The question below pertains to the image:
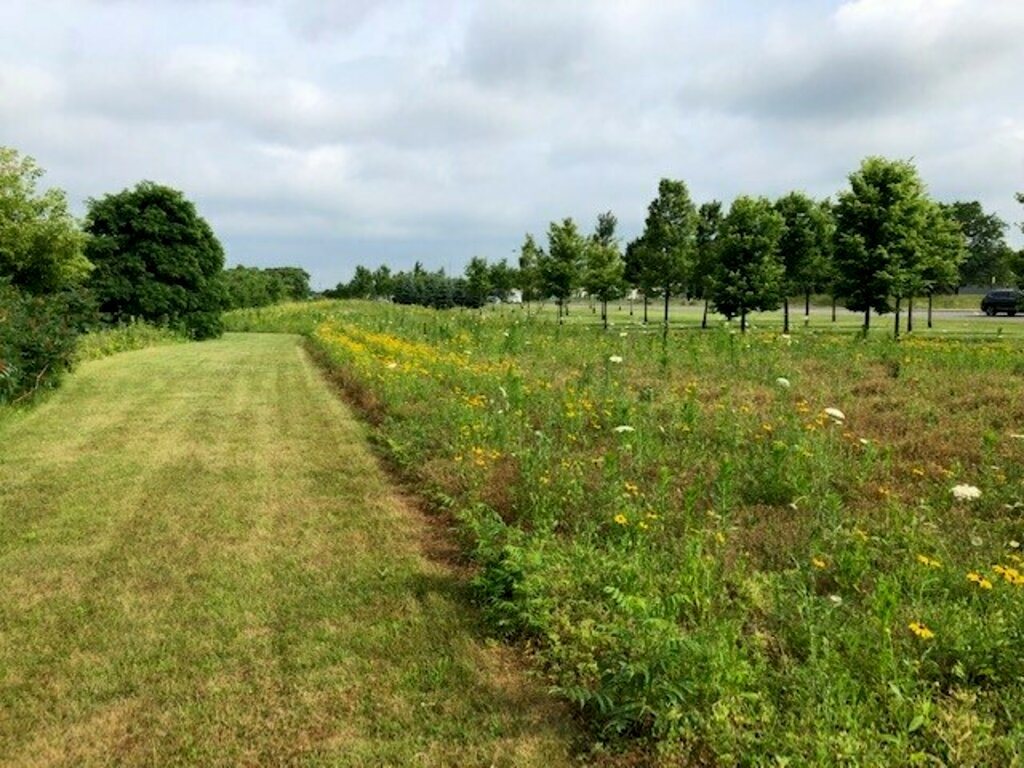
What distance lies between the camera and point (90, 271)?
2781cm

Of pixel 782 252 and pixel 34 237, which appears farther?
pixel 782 252

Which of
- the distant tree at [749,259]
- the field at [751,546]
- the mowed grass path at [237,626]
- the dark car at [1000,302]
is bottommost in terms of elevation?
the mowed grass path at [237,626]

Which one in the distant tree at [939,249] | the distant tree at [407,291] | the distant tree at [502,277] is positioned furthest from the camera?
the distant tree at [407,291]

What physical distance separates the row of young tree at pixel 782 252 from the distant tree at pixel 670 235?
0.05 m

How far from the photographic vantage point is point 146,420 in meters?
10.9

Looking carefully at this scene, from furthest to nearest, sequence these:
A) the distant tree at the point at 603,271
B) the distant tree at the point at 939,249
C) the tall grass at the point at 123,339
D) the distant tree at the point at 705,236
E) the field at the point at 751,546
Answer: the distant tree at the point at 603,271, the distant tree at the point at 705,236, the distant tree at the point at 939,249, the tall grass at the point at 123,339, the field at the point at 751,546

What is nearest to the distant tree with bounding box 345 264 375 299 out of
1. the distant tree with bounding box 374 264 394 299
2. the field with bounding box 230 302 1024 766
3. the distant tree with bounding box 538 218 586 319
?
the distant tree with bounding box 374 264 394 299

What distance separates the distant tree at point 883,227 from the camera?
24609mm

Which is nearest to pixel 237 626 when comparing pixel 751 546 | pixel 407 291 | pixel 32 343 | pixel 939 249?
pixel 751 546

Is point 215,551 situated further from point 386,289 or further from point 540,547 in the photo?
point 386,289

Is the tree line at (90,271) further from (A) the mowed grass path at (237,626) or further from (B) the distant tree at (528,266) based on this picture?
(B) the distant tree at (528,266)

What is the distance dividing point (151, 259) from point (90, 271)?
116 inches

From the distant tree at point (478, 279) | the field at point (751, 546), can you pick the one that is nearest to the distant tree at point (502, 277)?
the distant tree at point (478, 279)

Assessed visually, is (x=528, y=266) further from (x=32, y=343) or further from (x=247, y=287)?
(x=32, y=343)
